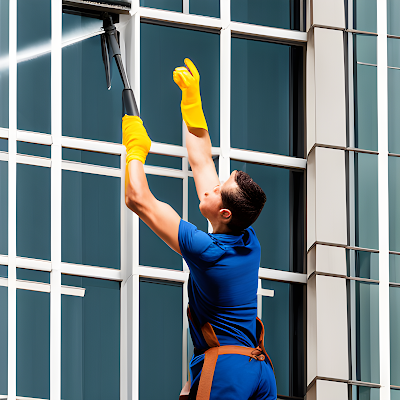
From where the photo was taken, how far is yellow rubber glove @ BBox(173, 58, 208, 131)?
16.1 ft

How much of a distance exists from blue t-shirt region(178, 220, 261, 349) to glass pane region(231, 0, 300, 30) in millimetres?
1873

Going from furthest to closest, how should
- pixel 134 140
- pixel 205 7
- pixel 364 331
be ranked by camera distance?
1. pixel 205 7
2. pixel 364 331
3. pixel 134 140

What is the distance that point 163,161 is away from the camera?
17.2 ft

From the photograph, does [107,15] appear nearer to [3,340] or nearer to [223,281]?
[223,281]

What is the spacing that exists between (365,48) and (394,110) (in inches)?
19.4

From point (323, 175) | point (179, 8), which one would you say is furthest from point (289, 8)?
point (323, 175)

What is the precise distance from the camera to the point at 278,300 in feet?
17.9

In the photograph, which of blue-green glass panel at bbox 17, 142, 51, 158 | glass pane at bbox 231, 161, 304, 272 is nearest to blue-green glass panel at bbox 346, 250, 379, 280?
glass pane at bbox 231, 161, 304, 272

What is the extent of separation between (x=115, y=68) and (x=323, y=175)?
5.19 feet

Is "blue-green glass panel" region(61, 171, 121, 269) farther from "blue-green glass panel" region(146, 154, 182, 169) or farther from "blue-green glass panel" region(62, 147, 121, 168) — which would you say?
"blue-green glass panel" region(146, 154, 182, 169)

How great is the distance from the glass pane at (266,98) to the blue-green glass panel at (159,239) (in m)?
0.60

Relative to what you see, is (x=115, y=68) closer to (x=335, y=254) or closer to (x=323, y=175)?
(x=323, y=175)

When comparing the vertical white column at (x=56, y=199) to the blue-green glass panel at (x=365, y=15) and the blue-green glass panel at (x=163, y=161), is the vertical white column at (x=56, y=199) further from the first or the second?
the blue-green glass panel at (x=365, y=15)

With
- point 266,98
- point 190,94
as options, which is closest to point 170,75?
point 190,94
